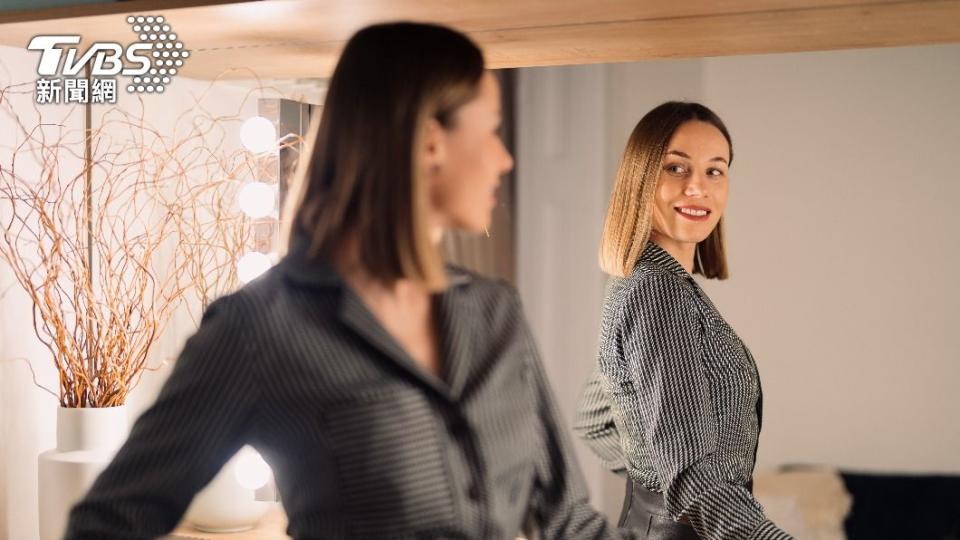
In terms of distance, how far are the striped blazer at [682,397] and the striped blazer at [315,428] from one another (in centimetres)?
53

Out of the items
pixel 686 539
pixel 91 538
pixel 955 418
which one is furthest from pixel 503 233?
pixel 91 538

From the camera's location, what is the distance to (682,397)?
1.59 m

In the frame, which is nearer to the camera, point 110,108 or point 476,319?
point 476,319

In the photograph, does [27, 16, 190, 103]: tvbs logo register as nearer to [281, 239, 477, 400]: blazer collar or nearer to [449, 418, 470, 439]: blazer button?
[281, 239, 477, 400]: blazer collar

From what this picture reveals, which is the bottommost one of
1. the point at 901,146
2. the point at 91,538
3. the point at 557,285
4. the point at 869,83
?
the point at 91,538

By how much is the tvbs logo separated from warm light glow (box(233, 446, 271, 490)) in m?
0.82

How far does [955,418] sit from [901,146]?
56 centimetres

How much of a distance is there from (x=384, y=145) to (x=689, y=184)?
0.86 m

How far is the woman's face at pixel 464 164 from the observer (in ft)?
3.57

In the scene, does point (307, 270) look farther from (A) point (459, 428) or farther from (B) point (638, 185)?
(B) point (638, 185)

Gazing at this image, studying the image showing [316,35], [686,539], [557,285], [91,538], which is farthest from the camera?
[557,285]

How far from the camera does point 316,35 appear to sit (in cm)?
196

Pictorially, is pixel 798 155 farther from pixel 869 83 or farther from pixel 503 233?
pixel 503 233

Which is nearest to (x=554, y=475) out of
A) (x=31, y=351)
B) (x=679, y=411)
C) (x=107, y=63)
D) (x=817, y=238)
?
(x=679, y=411)
